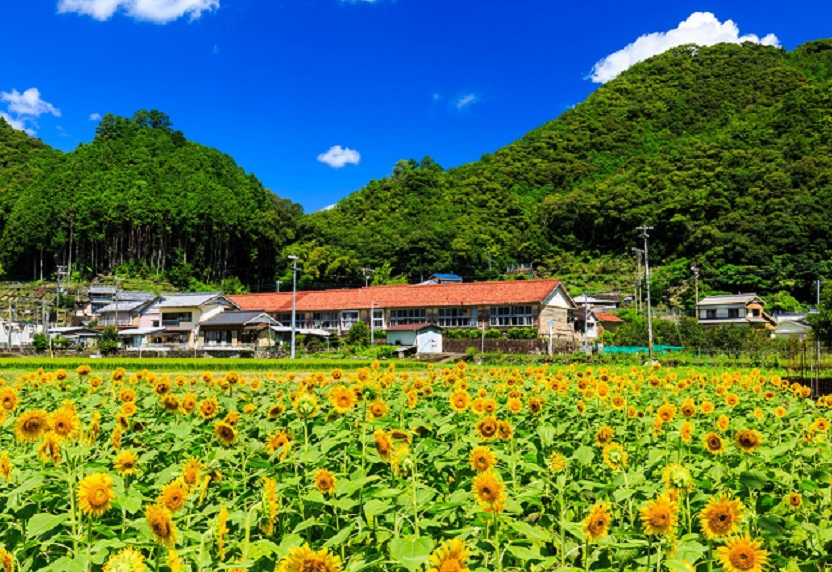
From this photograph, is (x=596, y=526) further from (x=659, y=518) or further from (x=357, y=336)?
(x=357, y=336)

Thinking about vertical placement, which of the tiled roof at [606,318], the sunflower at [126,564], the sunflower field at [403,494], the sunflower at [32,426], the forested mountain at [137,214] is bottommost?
the sunflower field at [403,494]

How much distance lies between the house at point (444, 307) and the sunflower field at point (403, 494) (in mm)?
33795

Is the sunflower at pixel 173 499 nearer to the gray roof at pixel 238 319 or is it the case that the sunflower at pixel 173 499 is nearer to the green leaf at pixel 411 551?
the green leaf at pixel 411 551

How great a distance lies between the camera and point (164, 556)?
211 centimetres

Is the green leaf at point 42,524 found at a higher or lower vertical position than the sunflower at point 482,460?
lower

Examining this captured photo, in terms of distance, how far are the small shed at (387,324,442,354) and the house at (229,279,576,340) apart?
2.85 metres

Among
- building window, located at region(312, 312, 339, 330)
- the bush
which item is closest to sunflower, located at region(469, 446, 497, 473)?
the bush

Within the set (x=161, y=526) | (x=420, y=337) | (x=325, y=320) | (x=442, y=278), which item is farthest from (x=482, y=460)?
(x=442, y=278)

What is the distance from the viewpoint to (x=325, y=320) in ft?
152

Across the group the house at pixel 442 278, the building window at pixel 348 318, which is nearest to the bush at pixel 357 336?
the building window at pixel 348 318

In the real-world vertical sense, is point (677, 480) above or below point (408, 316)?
→ below

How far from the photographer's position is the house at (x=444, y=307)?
39781 mm

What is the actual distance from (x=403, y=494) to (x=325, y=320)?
44.3 metres

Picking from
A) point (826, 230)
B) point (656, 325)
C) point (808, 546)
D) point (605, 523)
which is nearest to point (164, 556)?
point (605, 523)
